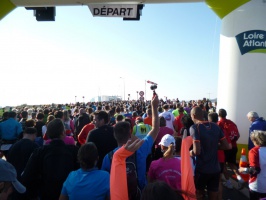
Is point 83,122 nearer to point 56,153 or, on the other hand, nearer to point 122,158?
point 56,153

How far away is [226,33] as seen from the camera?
8086 millimetres

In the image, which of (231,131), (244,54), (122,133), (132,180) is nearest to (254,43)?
(244,54)

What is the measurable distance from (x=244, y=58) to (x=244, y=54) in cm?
12

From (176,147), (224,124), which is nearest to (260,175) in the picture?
(176,147)

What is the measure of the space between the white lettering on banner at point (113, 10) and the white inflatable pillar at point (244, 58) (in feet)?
7.27

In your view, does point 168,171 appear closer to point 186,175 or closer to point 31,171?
point 186,175

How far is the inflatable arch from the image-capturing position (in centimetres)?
755

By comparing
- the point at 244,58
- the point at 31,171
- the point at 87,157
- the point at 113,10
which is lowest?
the point at 31,171

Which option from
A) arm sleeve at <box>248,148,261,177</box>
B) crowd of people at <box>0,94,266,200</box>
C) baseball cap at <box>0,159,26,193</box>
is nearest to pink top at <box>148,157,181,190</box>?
crowd of people at <box>0,94,266,200</box>

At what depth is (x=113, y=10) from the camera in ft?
23.4

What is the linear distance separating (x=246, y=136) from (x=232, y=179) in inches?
67.4

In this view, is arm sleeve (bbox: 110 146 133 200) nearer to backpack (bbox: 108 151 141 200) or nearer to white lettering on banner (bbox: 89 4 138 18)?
backpack (bbox: 108 151 141 200)

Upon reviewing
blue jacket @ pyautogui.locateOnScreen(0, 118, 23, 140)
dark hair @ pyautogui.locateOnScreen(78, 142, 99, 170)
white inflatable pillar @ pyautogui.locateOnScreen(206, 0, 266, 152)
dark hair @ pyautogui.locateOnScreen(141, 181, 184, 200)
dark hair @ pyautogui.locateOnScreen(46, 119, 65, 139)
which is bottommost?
blue jacket @ pyautogui.locateOnScreen(0, 118, 23, 140)

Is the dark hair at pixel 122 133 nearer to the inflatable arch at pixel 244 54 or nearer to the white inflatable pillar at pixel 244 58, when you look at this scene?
the inflatable arch at pixel 244 54
